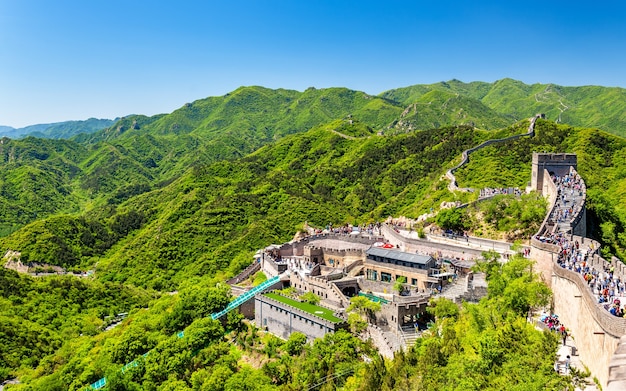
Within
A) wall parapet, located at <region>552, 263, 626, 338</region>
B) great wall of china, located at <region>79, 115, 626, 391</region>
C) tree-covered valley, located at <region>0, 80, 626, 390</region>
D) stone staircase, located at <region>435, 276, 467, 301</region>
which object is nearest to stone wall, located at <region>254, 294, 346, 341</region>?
great wall of china, located at <region>79, 115, 626, 391</region>

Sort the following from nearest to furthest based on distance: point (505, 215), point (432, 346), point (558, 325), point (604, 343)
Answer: point (604, 343) → point (558, 325) → point (432, 346) → point (505, 215)

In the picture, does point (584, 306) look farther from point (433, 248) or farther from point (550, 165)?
point (550, 165)

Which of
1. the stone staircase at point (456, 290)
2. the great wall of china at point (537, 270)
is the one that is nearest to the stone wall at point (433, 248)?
the great wall of china at point (537, 270)

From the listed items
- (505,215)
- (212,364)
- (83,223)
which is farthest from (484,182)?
(83,223)

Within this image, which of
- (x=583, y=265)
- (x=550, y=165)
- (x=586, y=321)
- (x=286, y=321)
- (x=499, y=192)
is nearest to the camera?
(x=586, y=321)

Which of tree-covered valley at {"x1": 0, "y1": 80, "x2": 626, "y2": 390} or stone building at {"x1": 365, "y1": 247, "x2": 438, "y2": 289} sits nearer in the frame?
tree-covered valley at {"x1": 0, "y1": 80, "x2": 626, "y2": 390}

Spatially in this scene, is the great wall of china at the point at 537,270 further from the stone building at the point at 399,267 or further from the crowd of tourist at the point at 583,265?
the stone building at the point at 399,267

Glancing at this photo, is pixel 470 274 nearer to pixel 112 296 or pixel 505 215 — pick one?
pixel 505 215

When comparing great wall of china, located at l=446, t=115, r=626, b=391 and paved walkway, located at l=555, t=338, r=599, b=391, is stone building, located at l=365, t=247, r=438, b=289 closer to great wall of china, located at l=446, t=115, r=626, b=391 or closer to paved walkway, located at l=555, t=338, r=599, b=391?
great wall of china, located at l=446, t=115, r=626, b=391

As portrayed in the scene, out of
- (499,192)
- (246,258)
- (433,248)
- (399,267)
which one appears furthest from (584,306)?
(246,258)
